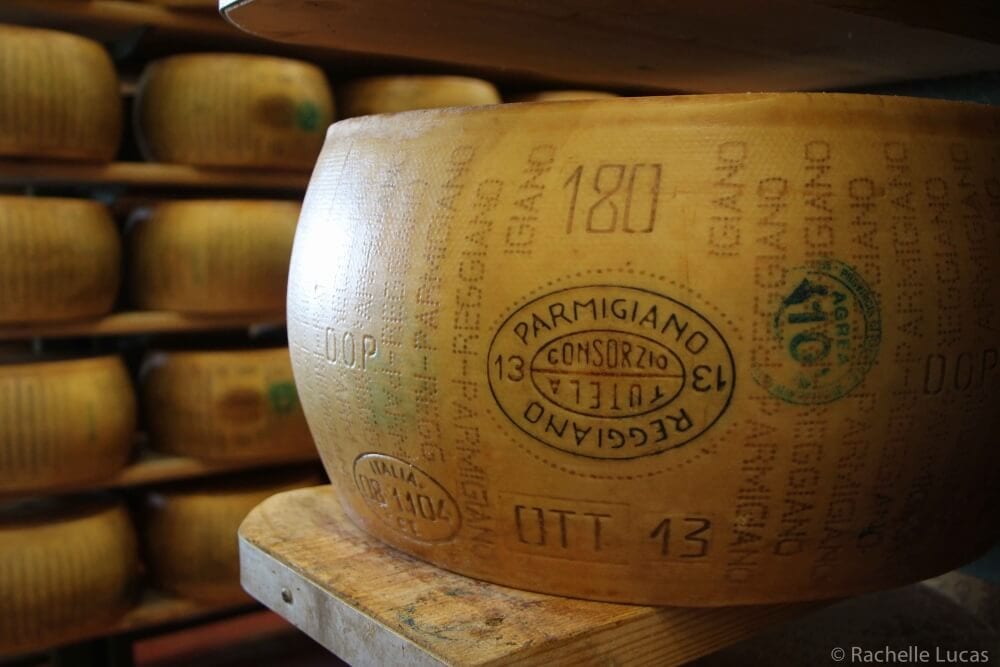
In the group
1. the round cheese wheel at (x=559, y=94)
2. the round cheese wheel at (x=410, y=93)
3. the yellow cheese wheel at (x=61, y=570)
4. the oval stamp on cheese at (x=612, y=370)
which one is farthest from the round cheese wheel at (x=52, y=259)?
the oval stamp on cheese at (x=612, y=370)

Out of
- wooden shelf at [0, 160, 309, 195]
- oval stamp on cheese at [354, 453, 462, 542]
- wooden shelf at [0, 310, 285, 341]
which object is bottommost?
wooden shelf at [0, 310, 285, 341]

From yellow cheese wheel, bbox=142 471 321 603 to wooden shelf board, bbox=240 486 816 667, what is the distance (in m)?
1.07

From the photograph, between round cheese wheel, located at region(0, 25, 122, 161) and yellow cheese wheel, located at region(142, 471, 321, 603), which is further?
yellow cheese wheel, located at region(142, 471, 321, 603)

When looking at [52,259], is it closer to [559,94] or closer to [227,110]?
[227,110]

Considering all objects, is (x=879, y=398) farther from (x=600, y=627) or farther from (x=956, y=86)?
(x=956, y=86)

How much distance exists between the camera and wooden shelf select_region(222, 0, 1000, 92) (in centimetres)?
75

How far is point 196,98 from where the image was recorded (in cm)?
170

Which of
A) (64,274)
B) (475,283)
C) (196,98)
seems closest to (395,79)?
(196,98)

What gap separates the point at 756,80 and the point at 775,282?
60 centimetres

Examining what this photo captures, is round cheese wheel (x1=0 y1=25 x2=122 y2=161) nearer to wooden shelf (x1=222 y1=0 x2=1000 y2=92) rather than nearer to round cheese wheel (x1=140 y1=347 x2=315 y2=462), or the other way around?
round cheese wheel (x1=140 y1=347 x2=315 y2=462)

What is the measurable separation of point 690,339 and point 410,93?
55.7 inches

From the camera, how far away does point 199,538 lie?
174 centimetres

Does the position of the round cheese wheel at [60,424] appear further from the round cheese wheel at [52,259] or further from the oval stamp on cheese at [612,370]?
the oval stamp on cheese at [612,370]

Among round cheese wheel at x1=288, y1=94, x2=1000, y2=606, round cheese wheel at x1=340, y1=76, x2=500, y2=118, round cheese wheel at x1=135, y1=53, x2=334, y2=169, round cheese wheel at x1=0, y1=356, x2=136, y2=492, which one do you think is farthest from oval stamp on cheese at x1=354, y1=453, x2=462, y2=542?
round cheese wheel at x1=340, y1=76, x2=500, y2=118
